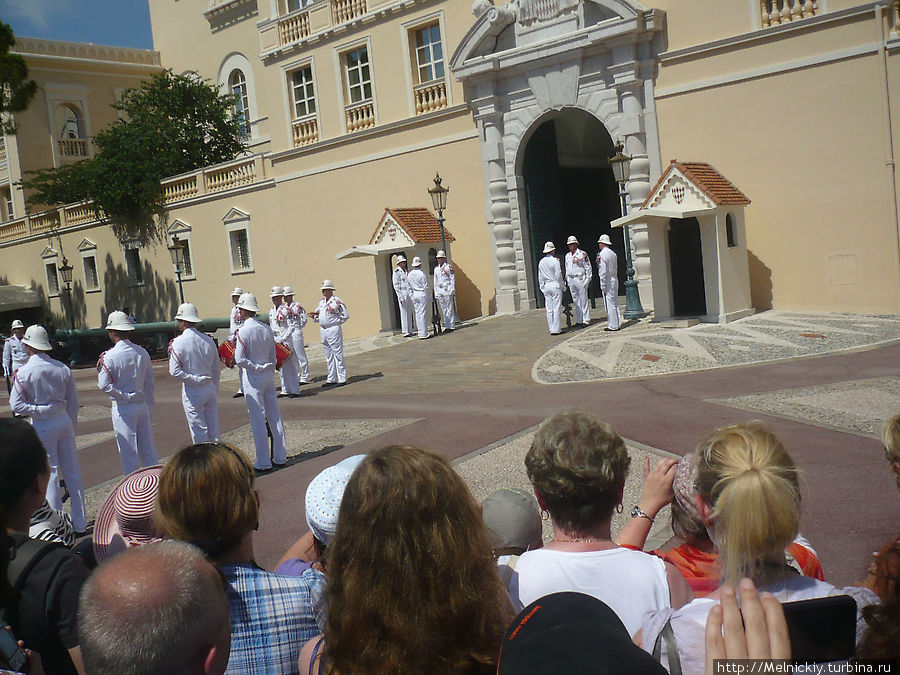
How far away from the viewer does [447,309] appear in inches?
859

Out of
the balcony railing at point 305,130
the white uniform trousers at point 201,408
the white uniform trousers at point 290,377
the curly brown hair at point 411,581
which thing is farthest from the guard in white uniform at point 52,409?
the balcony railing at point 305,130

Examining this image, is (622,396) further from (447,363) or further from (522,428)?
(447,363)

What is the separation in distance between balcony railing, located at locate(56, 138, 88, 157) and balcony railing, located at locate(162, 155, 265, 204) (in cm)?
1032

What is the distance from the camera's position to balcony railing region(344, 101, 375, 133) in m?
25.5

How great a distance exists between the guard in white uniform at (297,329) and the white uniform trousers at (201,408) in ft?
23.5

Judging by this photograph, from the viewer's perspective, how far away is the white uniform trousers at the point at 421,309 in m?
21.3

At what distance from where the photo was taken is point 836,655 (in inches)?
68.1

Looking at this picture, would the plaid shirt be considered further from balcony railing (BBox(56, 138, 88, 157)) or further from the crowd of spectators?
balcony railing (BBox(56, 138, 88, 157))

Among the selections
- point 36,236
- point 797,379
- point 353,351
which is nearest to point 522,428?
point 797,379

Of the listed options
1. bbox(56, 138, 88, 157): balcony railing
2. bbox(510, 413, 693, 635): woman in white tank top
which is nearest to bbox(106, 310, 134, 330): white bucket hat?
bbox(510, 413, 693, 635): woman in white tank top

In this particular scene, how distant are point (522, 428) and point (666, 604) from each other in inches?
292

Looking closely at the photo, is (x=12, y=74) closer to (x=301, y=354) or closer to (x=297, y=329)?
(x=297, y=329)

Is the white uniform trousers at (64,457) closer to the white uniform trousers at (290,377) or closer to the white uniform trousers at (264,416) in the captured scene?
the white uniform trousers at (264,416)

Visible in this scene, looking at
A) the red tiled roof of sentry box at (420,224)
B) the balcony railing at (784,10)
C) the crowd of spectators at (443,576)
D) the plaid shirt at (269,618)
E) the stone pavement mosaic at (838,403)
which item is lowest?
the stone pavement mosaic at (838,403)
